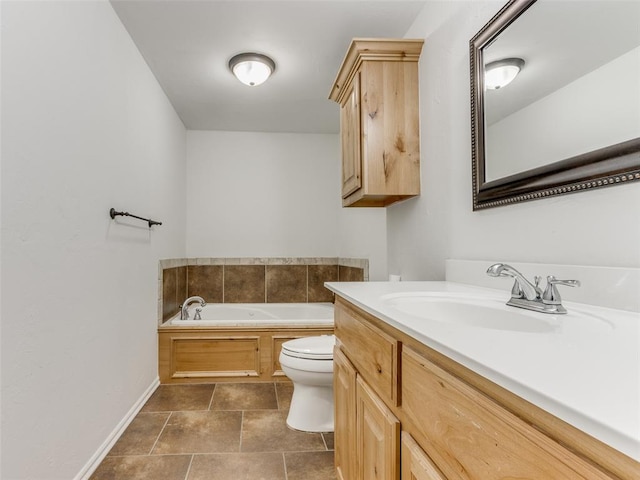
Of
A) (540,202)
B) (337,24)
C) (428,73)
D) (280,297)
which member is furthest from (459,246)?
(280,297)

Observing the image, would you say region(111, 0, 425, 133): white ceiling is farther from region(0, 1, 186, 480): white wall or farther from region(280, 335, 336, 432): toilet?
region(280, 335, 336, 432): toilet

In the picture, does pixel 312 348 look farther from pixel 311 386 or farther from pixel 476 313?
pixel 476 313

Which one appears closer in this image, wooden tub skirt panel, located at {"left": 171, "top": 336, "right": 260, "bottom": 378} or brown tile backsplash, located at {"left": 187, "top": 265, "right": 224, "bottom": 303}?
wooden tub skirt panel, located at {"left": 171, "top": 336, "right": 260, "bottom": 378}

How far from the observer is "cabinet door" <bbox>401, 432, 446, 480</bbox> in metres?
0.74

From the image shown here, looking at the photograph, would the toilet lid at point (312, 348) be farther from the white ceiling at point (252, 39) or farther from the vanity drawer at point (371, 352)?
the white ceiling at point (252, 39)

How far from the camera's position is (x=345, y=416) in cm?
145

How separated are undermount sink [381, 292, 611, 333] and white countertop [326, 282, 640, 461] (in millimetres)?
17

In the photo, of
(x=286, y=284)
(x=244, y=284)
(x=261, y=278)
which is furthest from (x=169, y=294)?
(x=286, y=284)

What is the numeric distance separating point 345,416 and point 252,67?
7.40 ft

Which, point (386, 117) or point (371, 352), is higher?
point (386, 117)

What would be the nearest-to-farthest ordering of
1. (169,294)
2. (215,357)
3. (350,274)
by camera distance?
1. (215,357)
2. (169,294)
3. (350,274)

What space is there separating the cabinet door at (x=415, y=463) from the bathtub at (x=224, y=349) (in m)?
2.35

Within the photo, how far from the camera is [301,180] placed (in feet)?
14.2

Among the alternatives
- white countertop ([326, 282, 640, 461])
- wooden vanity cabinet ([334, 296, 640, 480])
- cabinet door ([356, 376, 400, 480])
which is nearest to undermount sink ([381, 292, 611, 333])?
white countertop ([326, 282, 640, 461])
